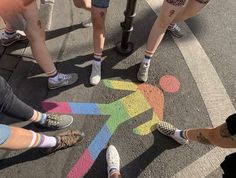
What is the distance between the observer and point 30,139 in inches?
95.0

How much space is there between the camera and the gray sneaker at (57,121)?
116 inches

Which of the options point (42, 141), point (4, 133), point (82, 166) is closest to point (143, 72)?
point (82, 166)

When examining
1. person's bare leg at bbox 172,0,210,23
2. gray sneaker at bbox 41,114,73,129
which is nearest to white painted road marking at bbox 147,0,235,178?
person's bare leg at bbox 172,0,210,23

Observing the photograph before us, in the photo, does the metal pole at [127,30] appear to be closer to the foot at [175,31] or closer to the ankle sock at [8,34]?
the foot at [175,31]

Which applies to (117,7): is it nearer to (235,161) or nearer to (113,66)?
(113,66)

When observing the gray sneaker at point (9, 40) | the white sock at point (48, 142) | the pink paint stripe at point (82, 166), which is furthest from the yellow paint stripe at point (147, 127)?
the gray sneaker at point (9, 40)

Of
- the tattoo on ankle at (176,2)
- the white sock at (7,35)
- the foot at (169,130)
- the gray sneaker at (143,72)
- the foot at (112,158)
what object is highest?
the tattoo on ankle at (176,2)

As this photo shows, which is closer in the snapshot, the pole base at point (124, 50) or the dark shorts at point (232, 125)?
the dark shorts at point (232, 125)

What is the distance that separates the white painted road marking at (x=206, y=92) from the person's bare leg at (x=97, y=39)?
101 centimetres

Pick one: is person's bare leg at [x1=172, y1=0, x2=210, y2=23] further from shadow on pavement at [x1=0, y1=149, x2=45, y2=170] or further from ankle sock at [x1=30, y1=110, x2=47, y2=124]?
shadow on pavement at [x1=0, y1=149, x2=45, y2=170]

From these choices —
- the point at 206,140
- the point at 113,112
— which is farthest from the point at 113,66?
the point at 206,140

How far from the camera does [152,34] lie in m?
3.17

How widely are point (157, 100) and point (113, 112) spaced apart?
18.9 inches

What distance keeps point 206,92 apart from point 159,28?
2.89ft
